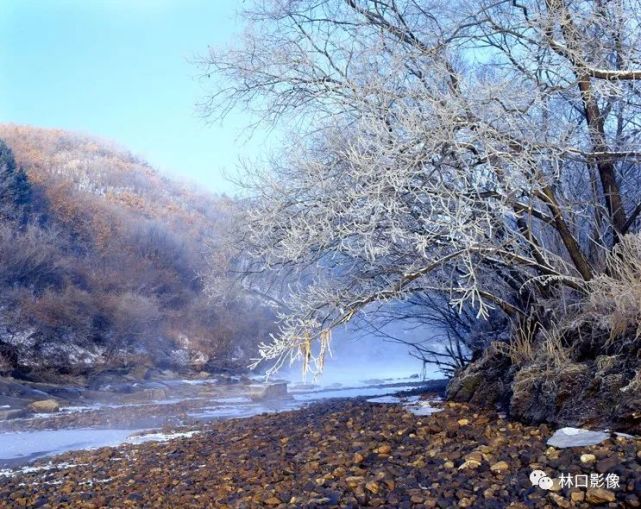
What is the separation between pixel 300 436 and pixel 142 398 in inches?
509

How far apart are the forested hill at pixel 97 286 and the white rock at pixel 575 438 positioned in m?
13.3

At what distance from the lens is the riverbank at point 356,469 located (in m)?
4.54

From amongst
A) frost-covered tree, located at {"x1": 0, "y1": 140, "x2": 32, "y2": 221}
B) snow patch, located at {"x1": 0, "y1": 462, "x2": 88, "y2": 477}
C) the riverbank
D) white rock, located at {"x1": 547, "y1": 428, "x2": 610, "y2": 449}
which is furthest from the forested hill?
white rock, located at {"x1": 547, "y1": 428, "x2": 610, "y2": 449}

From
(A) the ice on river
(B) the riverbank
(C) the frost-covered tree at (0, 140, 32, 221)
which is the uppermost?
(C) the frost-covered tree at (0, 140, 32, 221)

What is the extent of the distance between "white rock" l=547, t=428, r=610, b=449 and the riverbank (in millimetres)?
89

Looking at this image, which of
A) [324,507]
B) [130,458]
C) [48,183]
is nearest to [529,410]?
[324,507]

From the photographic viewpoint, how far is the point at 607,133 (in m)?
8.09

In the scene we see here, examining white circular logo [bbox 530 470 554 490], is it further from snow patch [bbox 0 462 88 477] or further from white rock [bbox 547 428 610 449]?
snow patch [bbox 0 462 88 477]

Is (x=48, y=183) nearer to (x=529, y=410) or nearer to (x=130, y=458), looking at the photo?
(x=130, y=458)

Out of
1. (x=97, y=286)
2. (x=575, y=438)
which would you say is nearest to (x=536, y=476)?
(x=575, y=438)

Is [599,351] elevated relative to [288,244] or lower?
lower

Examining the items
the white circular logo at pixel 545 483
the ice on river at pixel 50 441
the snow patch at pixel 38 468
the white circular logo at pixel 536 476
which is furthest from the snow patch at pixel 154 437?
the white circular logo at pixel 545 483

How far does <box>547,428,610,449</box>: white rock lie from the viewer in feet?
16.7

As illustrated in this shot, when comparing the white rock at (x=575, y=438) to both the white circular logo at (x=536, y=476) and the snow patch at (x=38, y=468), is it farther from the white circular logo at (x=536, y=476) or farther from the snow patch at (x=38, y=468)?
the snow patch at (x=38, y=468)
